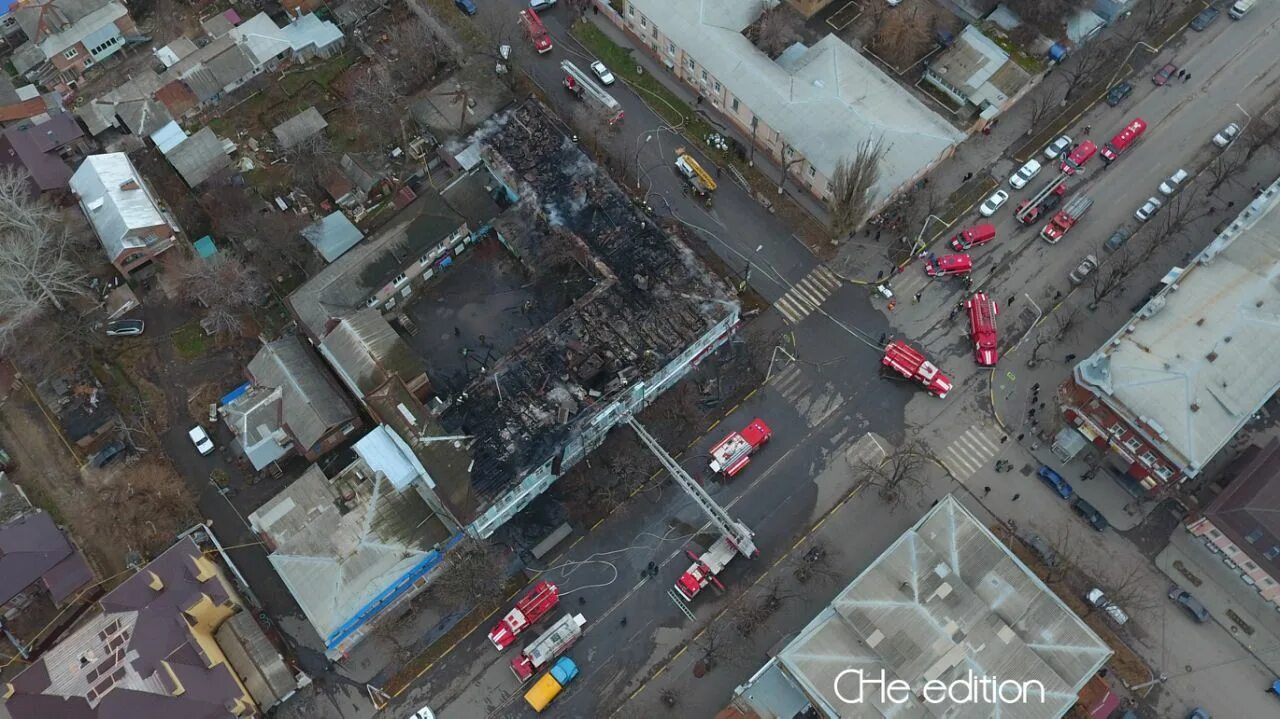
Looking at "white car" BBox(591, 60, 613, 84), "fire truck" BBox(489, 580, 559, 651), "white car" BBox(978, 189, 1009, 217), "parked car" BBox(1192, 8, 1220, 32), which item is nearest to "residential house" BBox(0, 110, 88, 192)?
"white car" BBox(591, 60, 613, 84)

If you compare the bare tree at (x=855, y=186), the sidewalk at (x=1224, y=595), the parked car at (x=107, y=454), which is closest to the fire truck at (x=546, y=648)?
the parked car at (x=107, y=454)

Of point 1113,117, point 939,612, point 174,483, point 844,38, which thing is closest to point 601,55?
point 844,38

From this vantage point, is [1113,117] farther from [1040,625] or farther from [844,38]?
[1040,625]

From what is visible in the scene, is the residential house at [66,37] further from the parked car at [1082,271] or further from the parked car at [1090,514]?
the parked car at [1090,514]

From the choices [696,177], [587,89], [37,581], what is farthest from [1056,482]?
[37,581]

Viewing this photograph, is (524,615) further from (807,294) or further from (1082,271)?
(1082,271)

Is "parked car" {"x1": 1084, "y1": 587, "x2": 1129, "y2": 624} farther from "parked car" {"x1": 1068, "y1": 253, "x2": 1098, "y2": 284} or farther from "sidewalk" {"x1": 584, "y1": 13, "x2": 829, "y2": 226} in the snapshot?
"sidewalk" {"x1": 584, "y1": 13, "x2": 829, "y2": 226}
